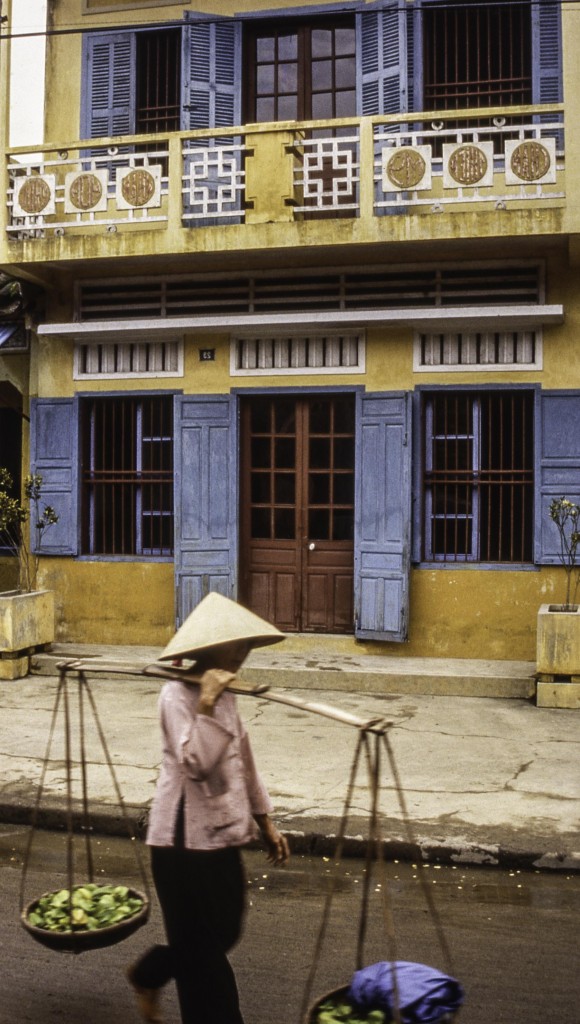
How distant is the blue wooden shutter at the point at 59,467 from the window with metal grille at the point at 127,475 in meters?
0.16

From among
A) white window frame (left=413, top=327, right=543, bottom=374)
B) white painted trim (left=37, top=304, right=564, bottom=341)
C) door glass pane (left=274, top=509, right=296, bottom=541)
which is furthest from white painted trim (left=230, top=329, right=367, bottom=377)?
door glass pane (left=274, top=509, right=296, bottom=541)

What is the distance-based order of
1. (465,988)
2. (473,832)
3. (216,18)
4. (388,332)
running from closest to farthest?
(465,988)
(473,832)
(388,332)
(216,18)

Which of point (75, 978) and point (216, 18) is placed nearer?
point (75, 978)

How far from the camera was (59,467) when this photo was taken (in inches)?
456

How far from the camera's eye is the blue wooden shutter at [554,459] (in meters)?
10.4

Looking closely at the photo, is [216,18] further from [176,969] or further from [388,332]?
[176,969]

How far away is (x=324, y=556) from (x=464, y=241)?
11.0 feet

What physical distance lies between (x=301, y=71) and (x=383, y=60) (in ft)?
3.16

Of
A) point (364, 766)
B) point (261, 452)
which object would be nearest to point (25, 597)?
point (261, 452)

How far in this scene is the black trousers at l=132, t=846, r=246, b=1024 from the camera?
→ 343 centimetres

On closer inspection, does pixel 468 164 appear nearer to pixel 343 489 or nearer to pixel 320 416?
pixel 320 416

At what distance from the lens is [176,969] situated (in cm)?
348

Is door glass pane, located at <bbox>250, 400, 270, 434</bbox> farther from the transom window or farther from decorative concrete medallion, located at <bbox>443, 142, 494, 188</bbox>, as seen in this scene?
the transom window

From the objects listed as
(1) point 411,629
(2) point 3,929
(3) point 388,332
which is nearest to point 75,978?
(2) point 3,929
